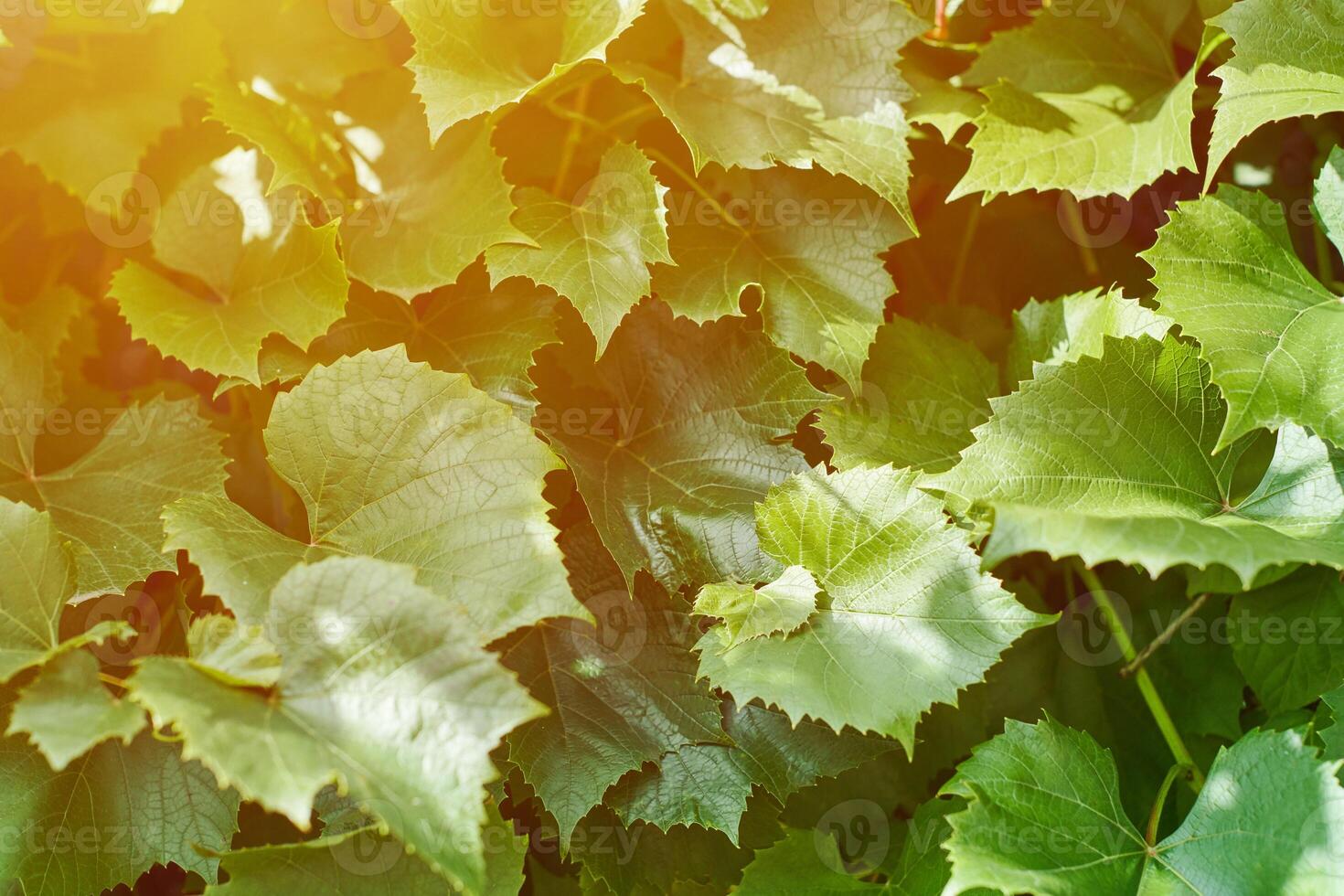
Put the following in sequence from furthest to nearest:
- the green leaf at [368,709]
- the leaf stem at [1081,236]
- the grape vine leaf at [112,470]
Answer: the leaf stem at [1081,236] → the grape vine leaf at [112,470] → the green leaf at [368,709]

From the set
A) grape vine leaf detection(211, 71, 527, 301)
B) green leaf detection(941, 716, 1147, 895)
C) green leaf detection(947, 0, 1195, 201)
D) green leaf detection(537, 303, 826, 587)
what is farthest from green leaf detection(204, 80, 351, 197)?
green leaf detection(941, 716, 1147, 895)

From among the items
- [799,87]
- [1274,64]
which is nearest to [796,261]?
[799,87]

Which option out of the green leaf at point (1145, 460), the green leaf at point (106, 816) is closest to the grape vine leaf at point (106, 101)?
the green leaf at point (106, 816)

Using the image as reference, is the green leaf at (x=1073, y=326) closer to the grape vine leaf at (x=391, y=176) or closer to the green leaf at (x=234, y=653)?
the grape vine leaf at (x=391, y=176)

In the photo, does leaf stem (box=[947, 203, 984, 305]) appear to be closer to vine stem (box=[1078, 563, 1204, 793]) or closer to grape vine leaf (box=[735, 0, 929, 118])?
grape vine leaf (box=[735, 0, 929, 118])

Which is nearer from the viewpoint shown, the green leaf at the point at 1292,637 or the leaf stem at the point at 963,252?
the green leaf at the point at 1292,637

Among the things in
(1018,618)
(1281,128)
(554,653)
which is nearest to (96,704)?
(554,653)
